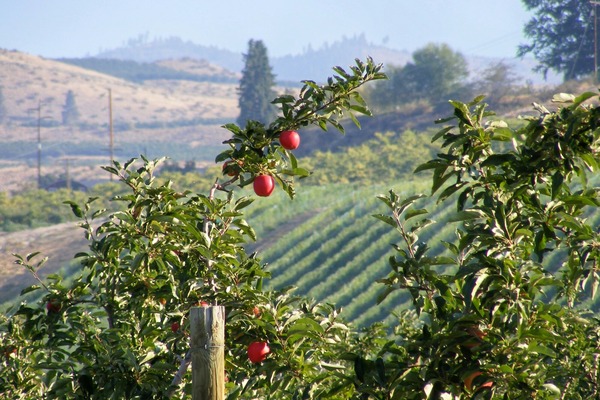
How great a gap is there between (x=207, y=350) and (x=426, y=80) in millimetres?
51311

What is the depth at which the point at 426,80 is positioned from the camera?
52.6 metres

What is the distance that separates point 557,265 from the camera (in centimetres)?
1628

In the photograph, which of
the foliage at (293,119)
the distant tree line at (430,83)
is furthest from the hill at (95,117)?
the foliage at (293,119)

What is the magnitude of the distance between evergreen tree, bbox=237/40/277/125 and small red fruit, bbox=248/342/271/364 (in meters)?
57.3

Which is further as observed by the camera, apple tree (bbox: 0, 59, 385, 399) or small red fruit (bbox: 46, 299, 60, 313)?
small red fruit (bbox: 46, 299, 60, 313)

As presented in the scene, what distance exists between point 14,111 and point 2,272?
315ft

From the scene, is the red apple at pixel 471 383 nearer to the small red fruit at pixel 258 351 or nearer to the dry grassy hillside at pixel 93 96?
the small red fruit at pixel 258 351

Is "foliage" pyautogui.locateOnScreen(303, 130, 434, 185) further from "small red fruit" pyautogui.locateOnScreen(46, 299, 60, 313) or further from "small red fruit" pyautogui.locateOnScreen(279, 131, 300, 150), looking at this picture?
"small red fruit" pyautogui.locateOnScreen(279, 131, 300, 150)

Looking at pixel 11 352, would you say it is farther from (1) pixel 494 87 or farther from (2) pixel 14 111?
(2) pixel 14 111

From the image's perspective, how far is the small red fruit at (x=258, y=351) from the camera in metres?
3.07

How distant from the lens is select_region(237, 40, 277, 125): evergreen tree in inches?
2371

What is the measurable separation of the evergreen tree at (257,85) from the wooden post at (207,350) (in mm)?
57545

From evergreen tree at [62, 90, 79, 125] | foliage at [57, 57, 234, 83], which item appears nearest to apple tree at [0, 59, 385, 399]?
evergreen tree at [62, 90, 79, 125]

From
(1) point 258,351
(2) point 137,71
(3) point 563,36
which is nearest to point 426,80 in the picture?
(3) point 563,36
